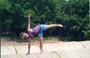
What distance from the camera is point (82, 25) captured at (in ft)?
54.2

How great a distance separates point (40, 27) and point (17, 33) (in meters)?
8.09

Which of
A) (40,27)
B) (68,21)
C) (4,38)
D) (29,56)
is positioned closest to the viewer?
(29,56)

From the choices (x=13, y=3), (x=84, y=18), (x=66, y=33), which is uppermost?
(x=13, y=3)

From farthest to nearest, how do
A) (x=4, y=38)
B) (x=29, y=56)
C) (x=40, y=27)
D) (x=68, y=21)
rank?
(x=68, y=21)
(x=4, y=38)
(x=40, y=27)
(x=29, y=56)

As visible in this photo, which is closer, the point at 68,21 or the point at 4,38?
the point at 4,38

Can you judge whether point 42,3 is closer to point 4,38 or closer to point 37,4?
point 37,4

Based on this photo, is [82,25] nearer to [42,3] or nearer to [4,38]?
[42,3]

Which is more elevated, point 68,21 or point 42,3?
point 42,3

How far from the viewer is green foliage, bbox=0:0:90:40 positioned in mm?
15805

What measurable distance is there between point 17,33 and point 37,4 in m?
2.12

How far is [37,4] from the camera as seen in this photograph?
635 inches

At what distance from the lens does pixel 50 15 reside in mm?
16484

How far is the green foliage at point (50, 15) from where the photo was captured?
15805mm

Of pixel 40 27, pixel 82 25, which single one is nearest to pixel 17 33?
pixel 82 25
